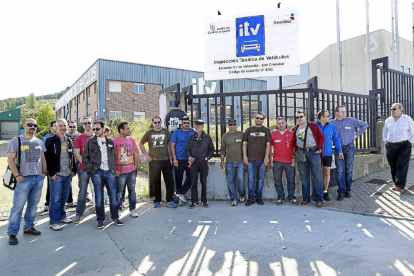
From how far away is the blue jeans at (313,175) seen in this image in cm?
595

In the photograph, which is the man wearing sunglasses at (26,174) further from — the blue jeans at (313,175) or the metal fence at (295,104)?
the blue jeans at (313,175)

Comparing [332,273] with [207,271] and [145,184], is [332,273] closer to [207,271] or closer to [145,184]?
[207,271]

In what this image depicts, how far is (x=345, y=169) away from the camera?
21.6ft

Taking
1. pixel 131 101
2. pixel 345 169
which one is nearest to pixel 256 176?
pixel 345 169

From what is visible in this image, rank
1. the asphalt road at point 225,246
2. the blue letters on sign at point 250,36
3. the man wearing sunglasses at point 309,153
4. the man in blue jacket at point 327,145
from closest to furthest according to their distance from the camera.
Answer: the asphalt road at point 225,246, the man wearing sunglasses at point 309,153, the man in blue jacket at point 327,145, the blue letters on sign at point 250,36

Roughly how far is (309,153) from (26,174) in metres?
5.15

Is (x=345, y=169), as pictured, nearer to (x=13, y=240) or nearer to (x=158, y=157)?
(x=158, y=157)

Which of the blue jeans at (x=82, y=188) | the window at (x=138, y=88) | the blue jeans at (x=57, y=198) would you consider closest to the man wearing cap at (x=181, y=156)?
the blue jeans at (x=82, y=188)

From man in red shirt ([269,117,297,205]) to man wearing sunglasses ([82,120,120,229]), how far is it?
3267mm

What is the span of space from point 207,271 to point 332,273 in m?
1.38

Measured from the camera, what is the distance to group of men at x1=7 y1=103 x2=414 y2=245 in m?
5.25

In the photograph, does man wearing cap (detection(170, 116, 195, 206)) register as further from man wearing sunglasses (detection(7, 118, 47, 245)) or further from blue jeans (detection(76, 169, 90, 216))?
man wearing sunglasses (detection(7, 118, 47, 245))

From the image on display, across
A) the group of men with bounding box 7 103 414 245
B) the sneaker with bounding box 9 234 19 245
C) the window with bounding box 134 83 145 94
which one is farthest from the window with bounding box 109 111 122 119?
the sneaker with bounding box 9 234 19 245

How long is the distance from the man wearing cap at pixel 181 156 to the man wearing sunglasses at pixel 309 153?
7.62 ft
